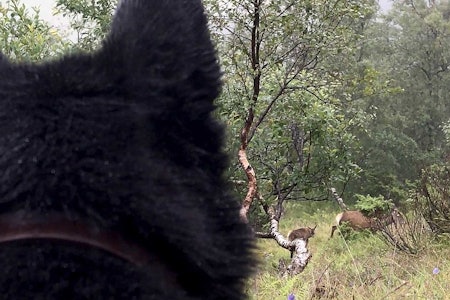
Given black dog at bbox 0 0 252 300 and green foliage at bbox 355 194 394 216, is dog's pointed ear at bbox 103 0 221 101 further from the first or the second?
green foliage at bbox 355 194 394 216

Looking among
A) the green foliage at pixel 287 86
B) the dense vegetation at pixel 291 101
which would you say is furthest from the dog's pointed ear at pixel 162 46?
the green foliage at pixel 287 86

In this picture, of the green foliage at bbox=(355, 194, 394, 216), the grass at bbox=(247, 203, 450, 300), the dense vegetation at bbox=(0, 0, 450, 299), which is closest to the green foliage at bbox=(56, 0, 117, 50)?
the dense vegetation at bbox=(0, 0, 450, 299)

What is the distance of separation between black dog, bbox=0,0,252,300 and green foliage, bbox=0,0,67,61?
3.80m

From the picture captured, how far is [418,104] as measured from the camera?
23.5 metres

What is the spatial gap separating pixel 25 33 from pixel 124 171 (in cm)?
494

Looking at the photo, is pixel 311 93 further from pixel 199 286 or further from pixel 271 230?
pixel 199 286

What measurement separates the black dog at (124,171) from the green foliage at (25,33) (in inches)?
149

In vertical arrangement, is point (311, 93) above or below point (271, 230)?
above

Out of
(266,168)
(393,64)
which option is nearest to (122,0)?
(266,168)

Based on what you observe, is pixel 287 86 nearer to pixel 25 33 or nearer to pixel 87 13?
pixel 87 13

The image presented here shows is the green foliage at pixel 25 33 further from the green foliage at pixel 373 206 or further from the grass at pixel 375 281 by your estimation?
the green foliage at pixel 373 206

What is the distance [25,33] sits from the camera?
532 centimetres

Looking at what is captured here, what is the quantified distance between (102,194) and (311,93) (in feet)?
23.7

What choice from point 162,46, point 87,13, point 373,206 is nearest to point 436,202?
point 87,13
